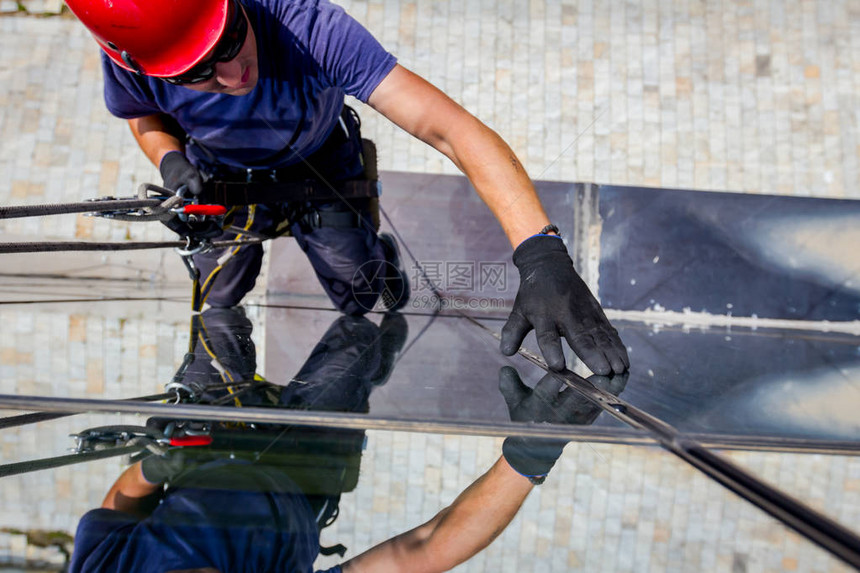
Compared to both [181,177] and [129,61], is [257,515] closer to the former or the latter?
[129,61]

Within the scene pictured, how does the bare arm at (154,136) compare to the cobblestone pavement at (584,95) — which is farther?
the cobblestone pavement at (584,95)

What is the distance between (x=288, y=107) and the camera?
2213 mm

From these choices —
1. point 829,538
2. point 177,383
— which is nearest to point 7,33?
point 177,383

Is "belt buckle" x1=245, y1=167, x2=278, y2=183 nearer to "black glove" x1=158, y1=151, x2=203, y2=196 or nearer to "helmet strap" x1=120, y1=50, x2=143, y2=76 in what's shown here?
"black glove" x1=158, y1=151, x2=203, y2=196

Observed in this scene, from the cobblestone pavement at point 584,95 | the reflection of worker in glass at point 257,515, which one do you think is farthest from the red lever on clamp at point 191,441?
the cobblestone pavement at point 584,95

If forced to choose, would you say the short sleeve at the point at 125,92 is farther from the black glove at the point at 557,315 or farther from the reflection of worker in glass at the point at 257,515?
the reflection of worker in glass at the point at 257,515

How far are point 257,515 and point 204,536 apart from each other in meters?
0.07

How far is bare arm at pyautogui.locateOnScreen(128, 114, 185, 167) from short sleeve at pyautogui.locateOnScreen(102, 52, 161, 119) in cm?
11

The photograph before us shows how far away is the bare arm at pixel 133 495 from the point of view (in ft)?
2.52

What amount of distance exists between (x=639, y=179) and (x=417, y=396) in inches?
155

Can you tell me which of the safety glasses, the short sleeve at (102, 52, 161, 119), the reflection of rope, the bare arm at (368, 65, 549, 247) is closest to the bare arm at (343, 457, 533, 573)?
the bare arm at (368, 65, 549, 247)

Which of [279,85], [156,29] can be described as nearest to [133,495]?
[156,29]

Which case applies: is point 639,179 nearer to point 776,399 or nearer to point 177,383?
point 776,399

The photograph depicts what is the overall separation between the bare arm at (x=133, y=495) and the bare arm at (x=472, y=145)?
1232 millimetres
